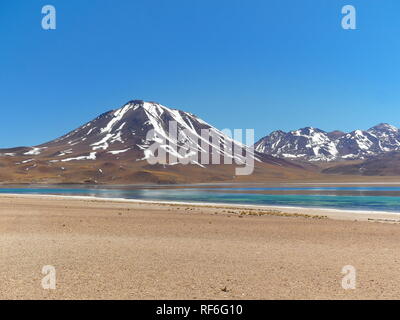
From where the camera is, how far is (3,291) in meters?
10.4

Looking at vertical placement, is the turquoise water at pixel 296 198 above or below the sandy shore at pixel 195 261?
below

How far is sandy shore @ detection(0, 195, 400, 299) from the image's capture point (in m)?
10.8

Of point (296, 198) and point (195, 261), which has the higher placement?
point (195, 261)

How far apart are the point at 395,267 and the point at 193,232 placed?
40.5 ft

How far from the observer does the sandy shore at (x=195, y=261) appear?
1081 cm

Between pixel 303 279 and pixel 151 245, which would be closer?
pixel 303 279

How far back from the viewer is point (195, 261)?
48.5 feet

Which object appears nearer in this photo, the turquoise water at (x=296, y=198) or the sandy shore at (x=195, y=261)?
the sandy shore at (x=195, y=261)

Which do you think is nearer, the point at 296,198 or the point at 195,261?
the point at 195,261

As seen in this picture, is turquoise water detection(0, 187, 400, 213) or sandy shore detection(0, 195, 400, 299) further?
turquoise water detection(0, 187, 400, 213)
